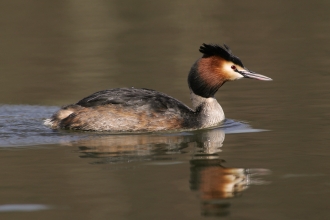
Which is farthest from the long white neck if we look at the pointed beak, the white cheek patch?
the pointed beak

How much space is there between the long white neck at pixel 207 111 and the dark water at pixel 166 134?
190mm

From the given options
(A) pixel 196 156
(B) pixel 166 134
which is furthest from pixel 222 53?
(A) pixel 196 156

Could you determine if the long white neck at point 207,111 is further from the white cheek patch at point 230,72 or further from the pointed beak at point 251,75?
the pointed beak at point 251,75

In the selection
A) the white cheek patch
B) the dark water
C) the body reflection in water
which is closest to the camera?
the dark water

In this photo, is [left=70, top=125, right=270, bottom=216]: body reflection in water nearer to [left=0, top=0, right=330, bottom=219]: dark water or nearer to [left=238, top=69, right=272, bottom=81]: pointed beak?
[left=0, top=0, right=330, bottom=219]: dark water

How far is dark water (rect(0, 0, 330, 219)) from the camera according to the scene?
7.35 metres

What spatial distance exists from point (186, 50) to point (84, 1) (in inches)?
369

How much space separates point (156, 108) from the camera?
35.9 feet

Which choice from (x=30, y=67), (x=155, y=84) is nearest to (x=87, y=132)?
(x=155, y=84)

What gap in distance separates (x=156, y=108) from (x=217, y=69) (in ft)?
3.71

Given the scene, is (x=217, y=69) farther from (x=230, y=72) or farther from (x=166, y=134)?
(x=166, y=134)

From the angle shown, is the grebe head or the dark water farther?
the grebe head

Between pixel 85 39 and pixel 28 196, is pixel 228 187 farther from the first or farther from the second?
pixel 85 39

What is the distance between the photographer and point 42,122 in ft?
39.1
